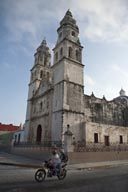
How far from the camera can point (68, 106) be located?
1997cm

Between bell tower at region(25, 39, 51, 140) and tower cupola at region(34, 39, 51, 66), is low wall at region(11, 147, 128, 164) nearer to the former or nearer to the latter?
bell tower at region(25, 39, 51, 140)

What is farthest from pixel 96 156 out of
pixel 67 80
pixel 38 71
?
pixel 38 71

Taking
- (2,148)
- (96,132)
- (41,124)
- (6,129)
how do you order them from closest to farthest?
(96,132) → (41,124) → (2,148) → (6,129)

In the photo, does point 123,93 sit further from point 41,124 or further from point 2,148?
point 2,148

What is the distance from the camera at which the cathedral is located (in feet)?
65.6

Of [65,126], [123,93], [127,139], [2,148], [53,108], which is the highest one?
[123,93]

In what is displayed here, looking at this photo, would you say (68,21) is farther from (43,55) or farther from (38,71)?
(38,71)

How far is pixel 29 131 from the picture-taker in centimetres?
2755

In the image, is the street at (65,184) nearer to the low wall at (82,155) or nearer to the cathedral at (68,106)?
the low wall at (82,155)

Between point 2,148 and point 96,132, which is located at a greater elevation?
point 96,132

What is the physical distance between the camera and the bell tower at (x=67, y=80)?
19.5 metres

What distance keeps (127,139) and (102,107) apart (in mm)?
6463

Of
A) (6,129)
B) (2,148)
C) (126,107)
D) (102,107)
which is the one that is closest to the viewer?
(102,107)

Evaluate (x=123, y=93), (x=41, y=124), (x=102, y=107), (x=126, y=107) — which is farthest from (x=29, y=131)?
(x=123, y=93)
